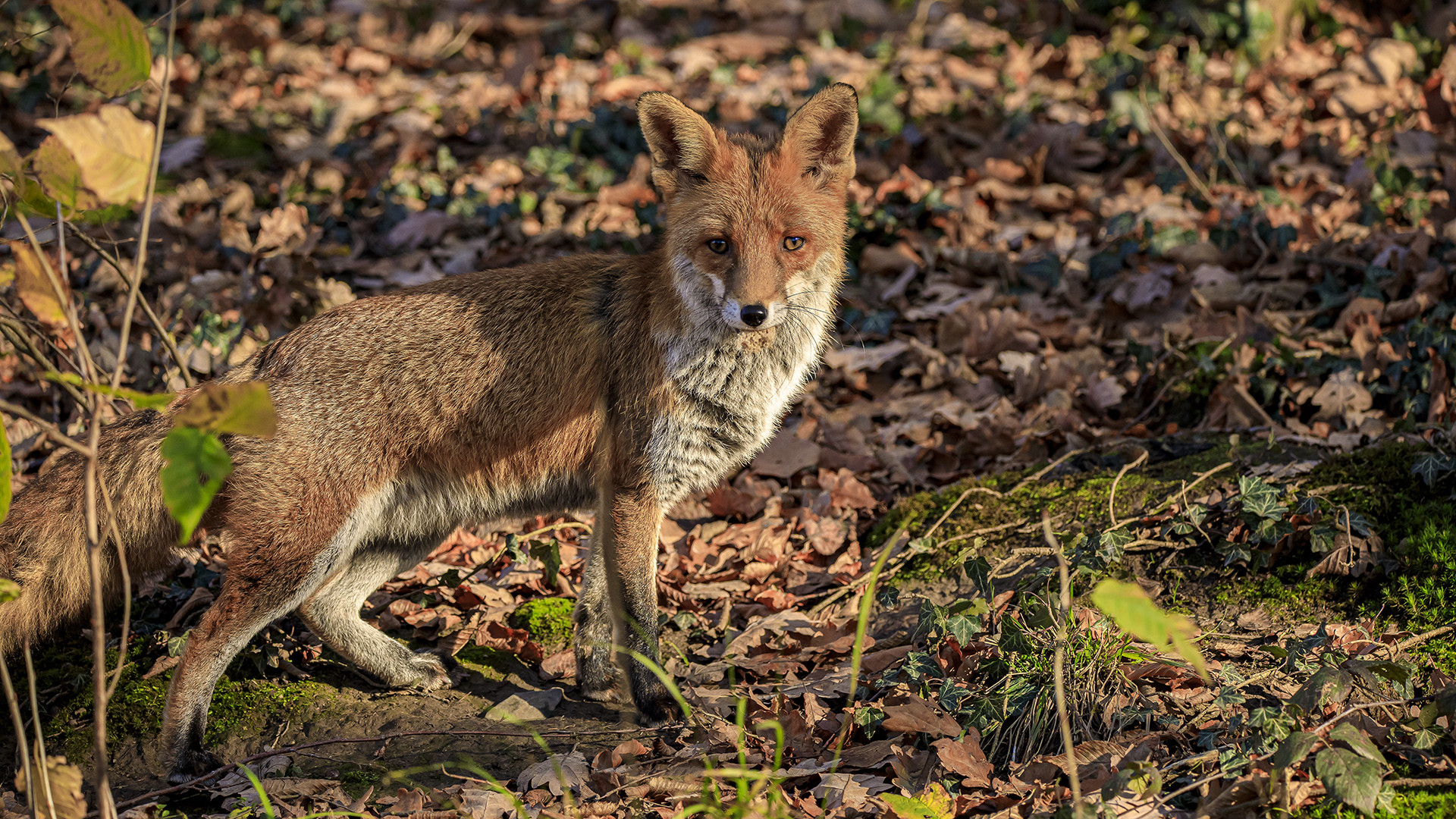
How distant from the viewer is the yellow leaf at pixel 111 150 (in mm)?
2635

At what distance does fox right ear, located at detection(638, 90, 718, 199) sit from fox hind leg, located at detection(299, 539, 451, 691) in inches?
95.9

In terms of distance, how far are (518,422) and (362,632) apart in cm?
138

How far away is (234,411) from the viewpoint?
2.67m

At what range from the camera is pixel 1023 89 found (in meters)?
9.92

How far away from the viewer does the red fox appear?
4516 millimetres

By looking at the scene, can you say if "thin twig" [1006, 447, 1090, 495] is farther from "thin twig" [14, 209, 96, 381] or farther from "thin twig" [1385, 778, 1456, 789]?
"thin twig" [14, 209, 96, 381]

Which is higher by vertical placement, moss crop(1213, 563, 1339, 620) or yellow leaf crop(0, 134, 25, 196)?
yellow leaf crop(0, 134, 25, 196)

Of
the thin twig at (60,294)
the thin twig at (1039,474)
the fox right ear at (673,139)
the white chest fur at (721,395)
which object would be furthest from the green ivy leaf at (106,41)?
the thin twig at (1039,474)

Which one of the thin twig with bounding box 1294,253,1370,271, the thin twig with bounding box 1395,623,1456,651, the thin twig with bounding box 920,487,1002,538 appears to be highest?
the thin twig with bounding box 1294,253,1370,271

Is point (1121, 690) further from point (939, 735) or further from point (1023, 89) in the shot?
point (1023, 89)

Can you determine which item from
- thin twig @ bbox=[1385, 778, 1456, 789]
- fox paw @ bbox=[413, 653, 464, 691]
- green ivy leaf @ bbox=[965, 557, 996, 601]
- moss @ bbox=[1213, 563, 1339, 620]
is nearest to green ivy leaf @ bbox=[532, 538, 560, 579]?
fox paw @ bbox=[413, 653, 464, 691]

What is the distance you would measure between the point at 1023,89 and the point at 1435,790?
26.2 feet

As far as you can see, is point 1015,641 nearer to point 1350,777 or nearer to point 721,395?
point 1350,777

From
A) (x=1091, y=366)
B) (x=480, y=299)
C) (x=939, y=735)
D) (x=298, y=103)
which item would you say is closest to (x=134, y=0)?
(x=298, y=103)
